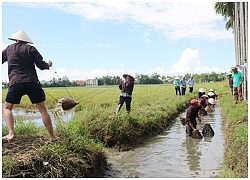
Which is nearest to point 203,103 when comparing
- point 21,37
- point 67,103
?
point 67,103

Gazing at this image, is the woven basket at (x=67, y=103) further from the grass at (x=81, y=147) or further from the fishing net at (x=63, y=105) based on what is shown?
the grass at (x=81, y=147)

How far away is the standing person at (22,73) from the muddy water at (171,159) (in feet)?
5.91

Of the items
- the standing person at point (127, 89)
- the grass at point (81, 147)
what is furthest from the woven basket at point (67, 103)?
the standing person at point (127, 89)

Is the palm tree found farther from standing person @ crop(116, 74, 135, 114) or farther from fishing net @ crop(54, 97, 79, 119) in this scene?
fishing net @ crop(54, 97, 79, 119)

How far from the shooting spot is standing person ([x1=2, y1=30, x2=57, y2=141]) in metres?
4.41

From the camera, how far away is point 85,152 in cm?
481

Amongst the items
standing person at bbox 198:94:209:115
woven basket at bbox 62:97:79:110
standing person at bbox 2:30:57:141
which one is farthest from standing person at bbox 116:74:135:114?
standing person at bbox 198:94:209:115

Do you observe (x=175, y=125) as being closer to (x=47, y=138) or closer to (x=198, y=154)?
(x=198, y=154)

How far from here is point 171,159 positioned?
6.25 metres

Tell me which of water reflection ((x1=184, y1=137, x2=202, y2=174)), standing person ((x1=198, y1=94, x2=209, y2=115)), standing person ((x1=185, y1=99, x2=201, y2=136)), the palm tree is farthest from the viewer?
the palm tree

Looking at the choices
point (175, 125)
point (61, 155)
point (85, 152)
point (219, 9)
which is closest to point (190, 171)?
point (85, 152)

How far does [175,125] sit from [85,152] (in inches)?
245

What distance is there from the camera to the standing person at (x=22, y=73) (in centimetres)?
441

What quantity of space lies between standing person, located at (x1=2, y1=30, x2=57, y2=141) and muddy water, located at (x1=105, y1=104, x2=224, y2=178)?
1.80 m
